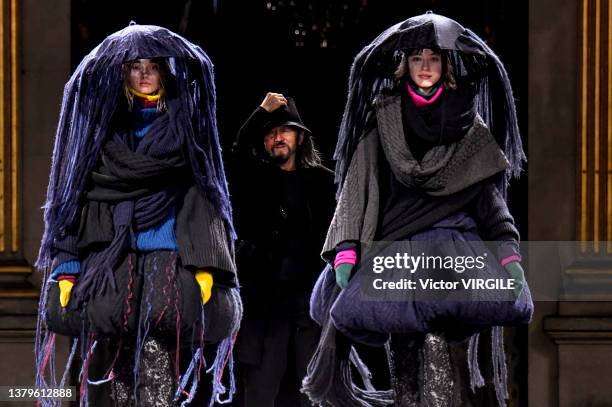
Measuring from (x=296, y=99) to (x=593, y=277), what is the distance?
5.69 feet

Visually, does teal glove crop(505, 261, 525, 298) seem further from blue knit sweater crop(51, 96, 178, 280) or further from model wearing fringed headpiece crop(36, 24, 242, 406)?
blue knit sweater crop(51, 96, 178, 280)

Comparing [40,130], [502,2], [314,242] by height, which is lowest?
[314,242]

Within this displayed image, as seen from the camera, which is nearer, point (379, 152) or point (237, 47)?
→ point (379, 152)

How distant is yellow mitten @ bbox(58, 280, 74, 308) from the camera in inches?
258

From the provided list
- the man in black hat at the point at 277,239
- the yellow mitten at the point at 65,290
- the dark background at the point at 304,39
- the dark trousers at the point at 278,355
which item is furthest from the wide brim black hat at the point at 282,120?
the yellow mitten at the point at 65,290

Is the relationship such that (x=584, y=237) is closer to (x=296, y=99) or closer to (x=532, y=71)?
(x=532, y=71)

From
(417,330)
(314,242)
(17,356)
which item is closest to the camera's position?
(417,330)

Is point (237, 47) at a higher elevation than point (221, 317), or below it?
higher

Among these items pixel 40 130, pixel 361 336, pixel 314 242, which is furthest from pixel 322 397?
pixel 40 130

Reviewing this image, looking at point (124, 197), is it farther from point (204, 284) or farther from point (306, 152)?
point (306, 152)

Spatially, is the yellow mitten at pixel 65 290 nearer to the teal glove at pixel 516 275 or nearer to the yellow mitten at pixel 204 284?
the yellow mitten at pixel 204 284

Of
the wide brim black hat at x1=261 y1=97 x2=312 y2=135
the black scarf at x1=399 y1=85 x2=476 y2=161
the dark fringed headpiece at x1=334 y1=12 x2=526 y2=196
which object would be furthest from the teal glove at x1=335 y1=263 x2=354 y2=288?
the wide brim black hat at x1=261 y1=97 x2=312 y2=135

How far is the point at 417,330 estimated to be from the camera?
649cm

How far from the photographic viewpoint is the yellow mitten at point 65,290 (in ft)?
21.5
